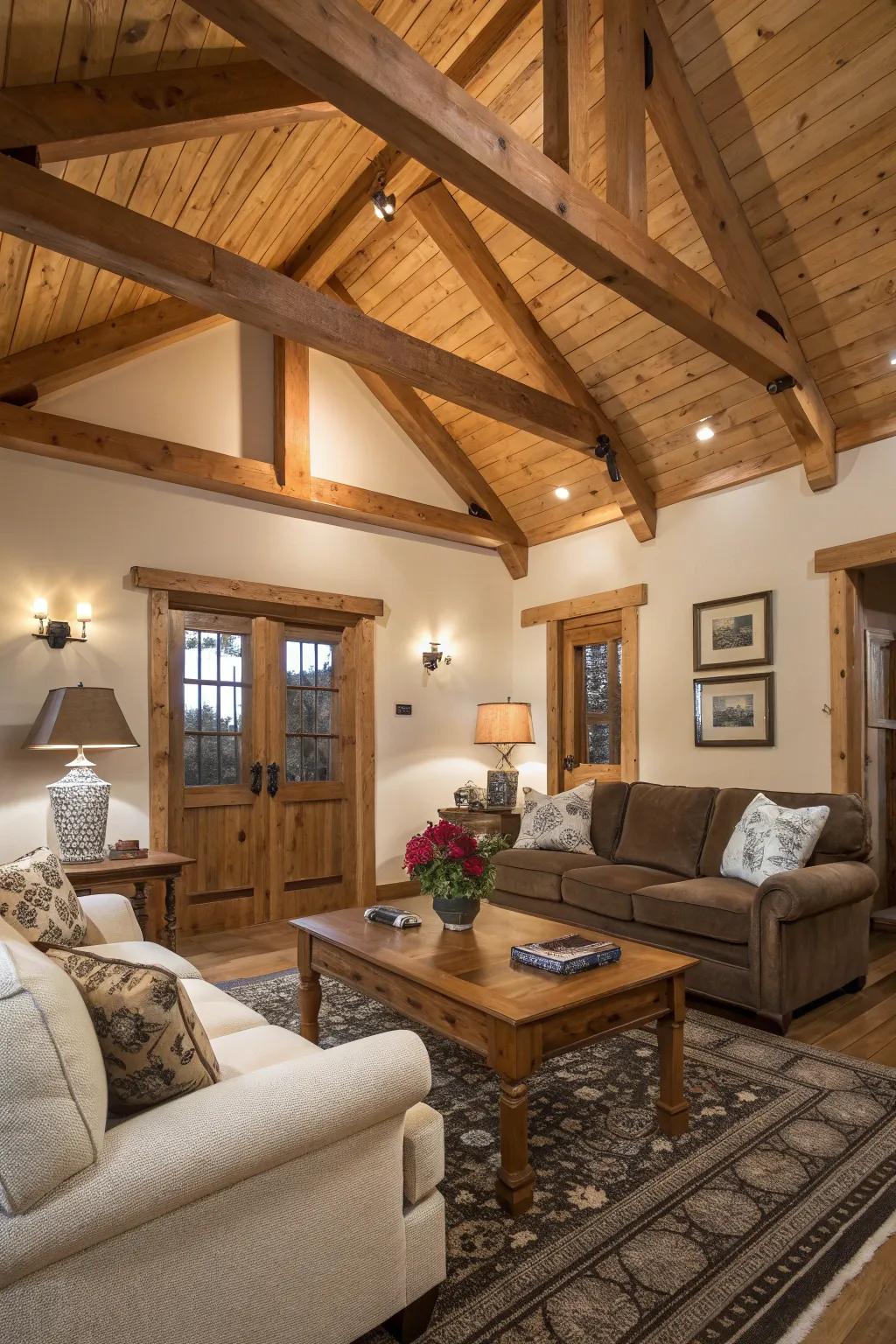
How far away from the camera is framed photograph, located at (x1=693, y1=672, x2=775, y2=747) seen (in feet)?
16.2

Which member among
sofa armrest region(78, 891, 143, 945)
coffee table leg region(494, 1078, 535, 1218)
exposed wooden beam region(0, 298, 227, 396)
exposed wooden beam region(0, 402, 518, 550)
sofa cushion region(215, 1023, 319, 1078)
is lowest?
coffee table leg region(494, 1078, 535, 1218)

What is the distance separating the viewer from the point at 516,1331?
1.62 m

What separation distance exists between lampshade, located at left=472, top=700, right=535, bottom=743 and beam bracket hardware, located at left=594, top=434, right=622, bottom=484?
6.23ft

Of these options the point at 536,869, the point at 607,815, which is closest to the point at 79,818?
the point at 536,869

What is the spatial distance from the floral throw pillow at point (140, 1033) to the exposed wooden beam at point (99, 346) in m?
3.83

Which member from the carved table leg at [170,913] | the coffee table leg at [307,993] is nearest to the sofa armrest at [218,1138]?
the coffee table leg at [307,993]

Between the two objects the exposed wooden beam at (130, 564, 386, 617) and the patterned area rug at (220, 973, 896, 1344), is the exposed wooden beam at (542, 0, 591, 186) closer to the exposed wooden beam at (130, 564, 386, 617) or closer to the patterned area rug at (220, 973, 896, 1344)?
the exposed wooden beam at (130, 564, 386, 617)

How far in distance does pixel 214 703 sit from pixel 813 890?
3618 mm

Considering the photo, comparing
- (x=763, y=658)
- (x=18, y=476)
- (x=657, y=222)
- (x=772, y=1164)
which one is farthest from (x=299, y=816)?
(x=657, y=222)

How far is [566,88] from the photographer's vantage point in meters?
2.98

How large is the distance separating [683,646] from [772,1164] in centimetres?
371

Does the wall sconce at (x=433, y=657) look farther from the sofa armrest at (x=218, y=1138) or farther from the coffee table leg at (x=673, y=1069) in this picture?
the sofa armrest at (x=218, y=1138)

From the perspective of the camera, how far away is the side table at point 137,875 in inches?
142

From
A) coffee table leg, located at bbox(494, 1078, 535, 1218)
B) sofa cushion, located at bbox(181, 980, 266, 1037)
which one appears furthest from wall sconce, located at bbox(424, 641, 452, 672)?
coffee table leg, located at bbox(494, 1078, 535, 1218)
